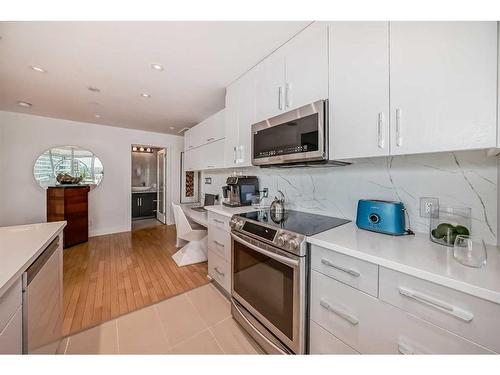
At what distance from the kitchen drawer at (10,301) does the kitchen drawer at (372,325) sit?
49.5 inches

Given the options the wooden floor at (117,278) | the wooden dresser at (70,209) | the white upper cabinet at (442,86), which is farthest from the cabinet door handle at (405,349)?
the wooden dresser at (70,209)

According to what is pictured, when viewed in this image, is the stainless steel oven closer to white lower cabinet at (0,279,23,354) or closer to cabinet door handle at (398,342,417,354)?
cabinet door handle at (398,342,417,354)

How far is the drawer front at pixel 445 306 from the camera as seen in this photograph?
60 centimetres

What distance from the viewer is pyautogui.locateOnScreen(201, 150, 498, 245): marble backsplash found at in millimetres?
967

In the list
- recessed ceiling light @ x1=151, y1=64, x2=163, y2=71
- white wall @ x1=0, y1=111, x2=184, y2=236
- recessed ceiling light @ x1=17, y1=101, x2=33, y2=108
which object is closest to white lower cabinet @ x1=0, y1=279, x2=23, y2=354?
recessed ceiling light @ x1=151, y1=64, x2=163, y2=71

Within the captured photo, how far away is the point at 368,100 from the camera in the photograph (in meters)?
1.06

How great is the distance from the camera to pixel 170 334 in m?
1.44

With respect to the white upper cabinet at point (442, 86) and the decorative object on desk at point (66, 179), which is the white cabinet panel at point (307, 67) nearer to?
the white upper cabinet at point (442, 86)

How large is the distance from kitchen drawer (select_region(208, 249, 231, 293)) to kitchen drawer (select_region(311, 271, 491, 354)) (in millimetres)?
914

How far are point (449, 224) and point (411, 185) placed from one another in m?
0.30

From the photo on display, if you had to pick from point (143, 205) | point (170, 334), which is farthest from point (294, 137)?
point (143, 205)

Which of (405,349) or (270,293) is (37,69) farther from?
(405,349)
